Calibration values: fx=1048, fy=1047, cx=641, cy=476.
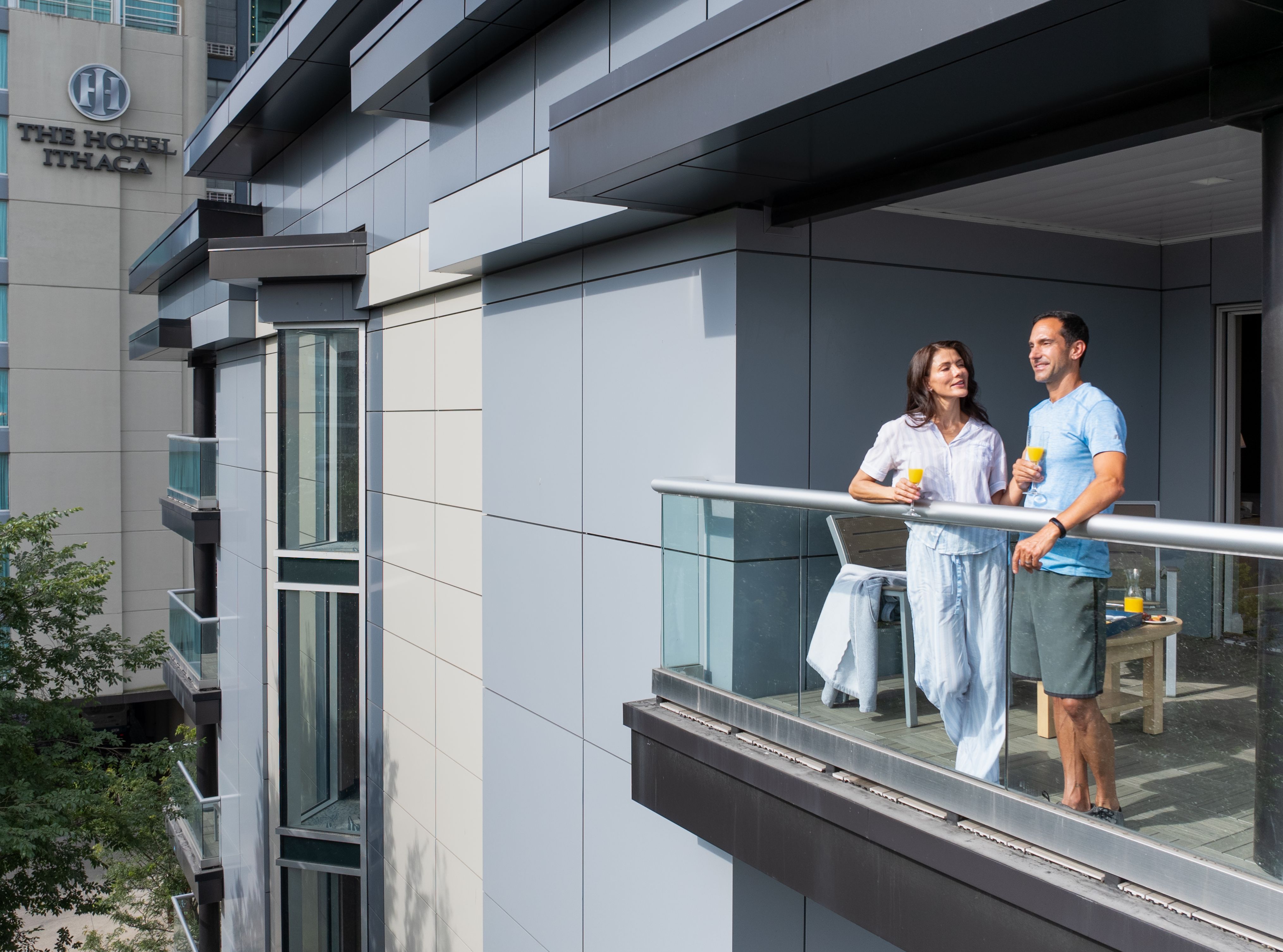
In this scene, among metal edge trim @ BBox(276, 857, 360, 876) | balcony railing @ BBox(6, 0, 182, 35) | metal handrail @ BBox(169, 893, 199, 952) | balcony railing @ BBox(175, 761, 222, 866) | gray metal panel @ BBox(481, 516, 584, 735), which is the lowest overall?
metal handrail @ BBox(169, 893, 199, 952)

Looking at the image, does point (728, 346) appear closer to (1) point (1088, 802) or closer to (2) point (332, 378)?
(1) point (1088, 802)

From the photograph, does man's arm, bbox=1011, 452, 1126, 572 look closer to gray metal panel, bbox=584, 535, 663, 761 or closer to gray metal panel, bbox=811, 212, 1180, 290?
gray metal panel, bbox=811, 212, 1180, 290

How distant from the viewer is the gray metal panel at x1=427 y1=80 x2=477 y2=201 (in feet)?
26.6

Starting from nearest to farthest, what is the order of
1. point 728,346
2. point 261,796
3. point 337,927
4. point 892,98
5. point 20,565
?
1. point 892,98
2. point 728,346
3. point 337,927
4. point 261,796
5. point 20,565

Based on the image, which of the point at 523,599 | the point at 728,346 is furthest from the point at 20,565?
the point at 728,346

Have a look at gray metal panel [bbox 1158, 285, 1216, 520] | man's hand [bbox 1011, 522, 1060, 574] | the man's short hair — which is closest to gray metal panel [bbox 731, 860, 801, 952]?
man's hand [bbox 1011, 522, 1060, 574]

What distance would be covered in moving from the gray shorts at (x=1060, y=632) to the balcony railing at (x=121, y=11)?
3443cm

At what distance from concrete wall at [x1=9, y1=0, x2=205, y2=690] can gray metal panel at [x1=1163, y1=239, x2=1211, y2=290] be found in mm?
29962

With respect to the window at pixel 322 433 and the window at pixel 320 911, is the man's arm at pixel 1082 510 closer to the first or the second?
the window at pixel 322 433

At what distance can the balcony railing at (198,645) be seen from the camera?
1833 centimetres

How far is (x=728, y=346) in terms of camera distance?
5812 mm

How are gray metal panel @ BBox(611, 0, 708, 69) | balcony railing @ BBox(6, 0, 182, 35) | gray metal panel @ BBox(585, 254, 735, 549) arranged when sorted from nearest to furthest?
1. gray metal panel @ BBox(611, 0, 708, 69)
2. gray metal panel @ BBox(585, 254, 735, 549)
3. balcony railing @ BBox(6, 0, 182, 35)

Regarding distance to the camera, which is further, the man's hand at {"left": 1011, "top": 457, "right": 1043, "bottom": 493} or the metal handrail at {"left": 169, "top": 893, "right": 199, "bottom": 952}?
the metal handrail at {"left": 169, "top": 893, "right": 199, "bottom": 952}

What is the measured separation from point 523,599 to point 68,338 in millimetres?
27317
